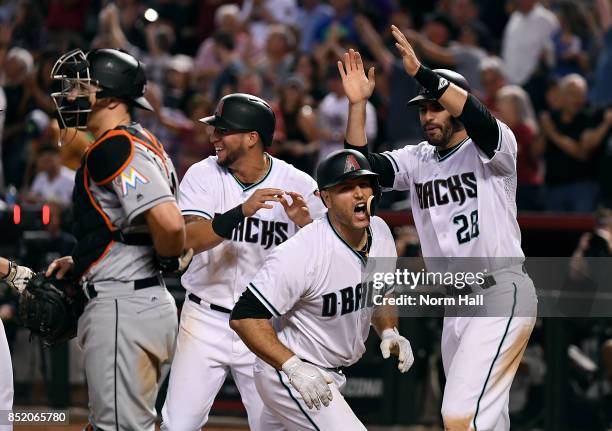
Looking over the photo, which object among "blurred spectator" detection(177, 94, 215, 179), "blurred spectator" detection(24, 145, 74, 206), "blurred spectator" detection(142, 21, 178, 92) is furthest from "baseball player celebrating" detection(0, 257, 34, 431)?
"blurred spectator" detection(142, 21, 178, 92)

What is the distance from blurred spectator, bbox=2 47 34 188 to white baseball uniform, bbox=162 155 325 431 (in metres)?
6.53

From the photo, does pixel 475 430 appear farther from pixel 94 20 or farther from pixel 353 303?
pixel 94 20

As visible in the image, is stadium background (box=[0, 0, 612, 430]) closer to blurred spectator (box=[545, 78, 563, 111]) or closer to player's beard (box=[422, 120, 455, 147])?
blurred spectator (box=[545, 78, 563, 111])

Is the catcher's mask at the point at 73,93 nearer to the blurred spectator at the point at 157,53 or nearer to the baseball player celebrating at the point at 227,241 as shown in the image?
the baseball player celebrating at the point at 227,241

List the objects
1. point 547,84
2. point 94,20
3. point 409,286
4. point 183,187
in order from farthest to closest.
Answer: point 94,20 → point 547,84 → point 409,286 → point 183,187

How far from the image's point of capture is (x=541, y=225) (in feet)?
31.6

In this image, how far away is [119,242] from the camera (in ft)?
16.4

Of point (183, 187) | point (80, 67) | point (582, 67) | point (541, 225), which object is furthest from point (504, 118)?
point (80, 67)

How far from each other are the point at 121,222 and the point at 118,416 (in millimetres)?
842

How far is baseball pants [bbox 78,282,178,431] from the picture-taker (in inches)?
194

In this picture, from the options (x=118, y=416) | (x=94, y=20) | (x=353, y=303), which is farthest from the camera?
(x=94, y=20)

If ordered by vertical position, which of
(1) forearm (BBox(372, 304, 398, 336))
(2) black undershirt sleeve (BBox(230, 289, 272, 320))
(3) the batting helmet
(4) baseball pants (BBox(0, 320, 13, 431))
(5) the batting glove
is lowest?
(4) baseball pants (BBox(0, 320, 13, 431))

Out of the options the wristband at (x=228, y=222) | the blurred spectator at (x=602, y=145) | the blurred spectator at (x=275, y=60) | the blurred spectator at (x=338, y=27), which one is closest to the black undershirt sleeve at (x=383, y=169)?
the wristband at (x=228, y=222)

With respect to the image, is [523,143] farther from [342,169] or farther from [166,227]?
[166,227]
